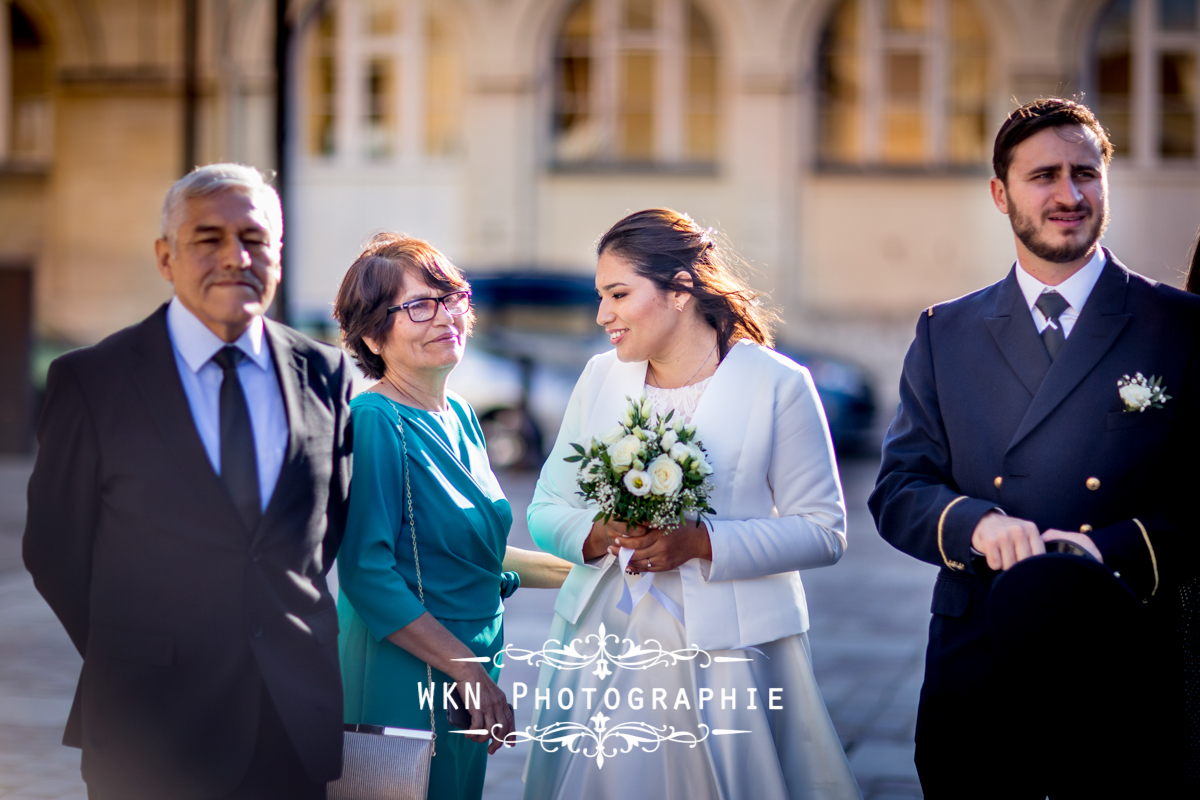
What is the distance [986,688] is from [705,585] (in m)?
0.70

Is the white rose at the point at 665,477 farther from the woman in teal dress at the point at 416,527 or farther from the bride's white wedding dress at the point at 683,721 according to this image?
the woman in teal dress at the point at 416,527

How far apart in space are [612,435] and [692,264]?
0.56 meters

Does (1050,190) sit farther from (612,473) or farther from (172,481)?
(172,481)

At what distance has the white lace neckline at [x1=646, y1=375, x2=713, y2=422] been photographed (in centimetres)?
326

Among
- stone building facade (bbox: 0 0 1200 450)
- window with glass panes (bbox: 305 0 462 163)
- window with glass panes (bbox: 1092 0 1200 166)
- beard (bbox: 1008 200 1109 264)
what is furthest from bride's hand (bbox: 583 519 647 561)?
window with glass panes (bbox: 1092 0 1200 166)

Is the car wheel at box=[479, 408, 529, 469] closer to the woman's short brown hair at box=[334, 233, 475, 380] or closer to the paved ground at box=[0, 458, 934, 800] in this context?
the paved ground at box=[0, 458, 934, 800]

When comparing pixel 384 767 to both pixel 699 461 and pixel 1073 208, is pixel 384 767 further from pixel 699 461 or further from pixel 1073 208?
pixel 1073 208

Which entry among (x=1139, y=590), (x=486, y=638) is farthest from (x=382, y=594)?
(x=1139, y=590)

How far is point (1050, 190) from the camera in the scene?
9.44ft

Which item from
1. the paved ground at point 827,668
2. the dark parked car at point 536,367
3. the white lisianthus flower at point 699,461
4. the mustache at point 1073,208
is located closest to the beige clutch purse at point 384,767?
the white lisianthus flower at point 699,461

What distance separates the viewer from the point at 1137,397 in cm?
278

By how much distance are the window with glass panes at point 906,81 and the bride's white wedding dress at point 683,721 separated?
18.1 metres

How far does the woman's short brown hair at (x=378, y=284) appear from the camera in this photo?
3.18 metres

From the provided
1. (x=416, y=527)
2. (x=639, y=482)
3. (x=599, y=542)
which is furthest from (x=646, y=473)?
(x=416, y=527)
